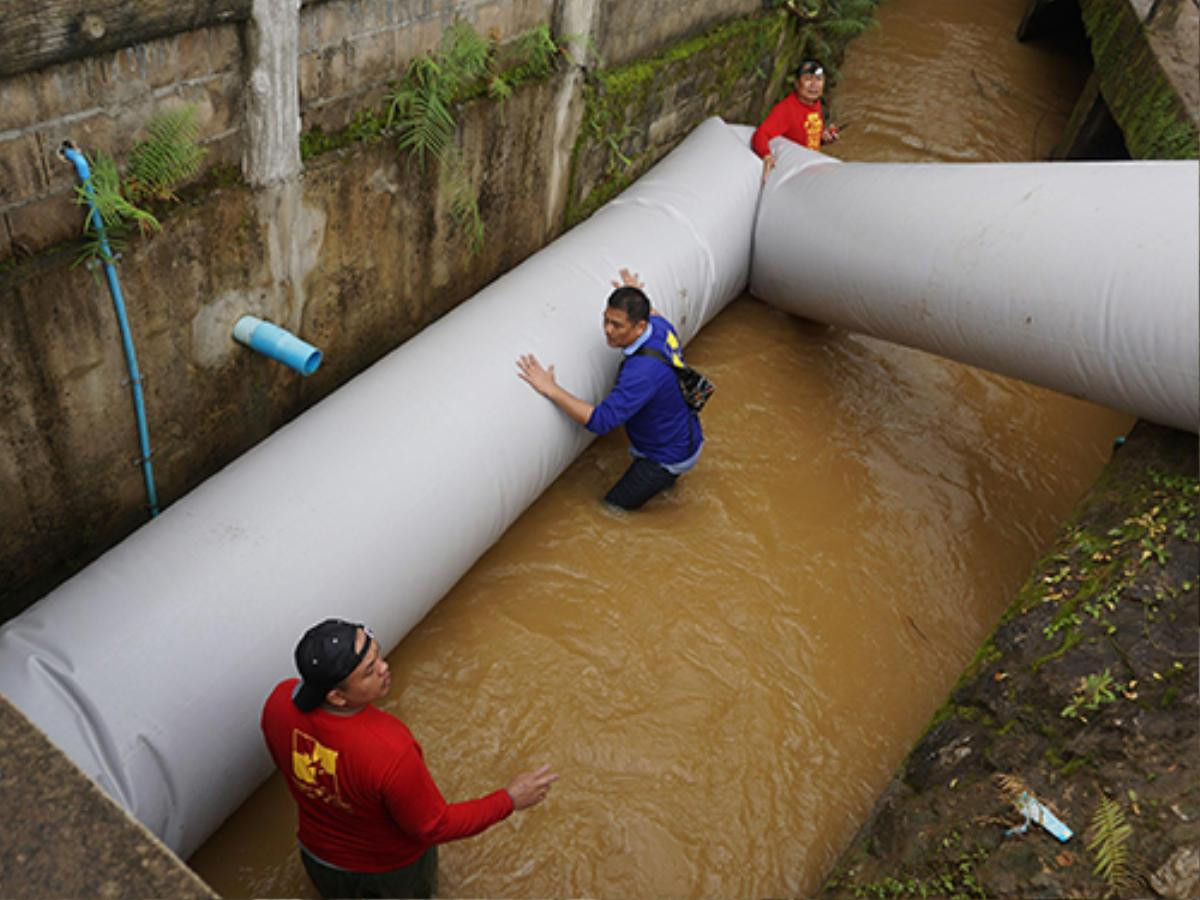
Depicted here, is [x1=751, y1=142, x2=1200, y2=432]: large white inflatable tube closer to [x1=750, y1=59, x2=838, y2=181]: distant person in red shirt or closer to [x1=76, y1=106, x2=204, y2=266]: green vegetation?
[x1=750, y1=59, x2=838, y2=181]: distant person in red shirt

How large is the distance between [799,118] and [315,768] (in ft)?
15.1

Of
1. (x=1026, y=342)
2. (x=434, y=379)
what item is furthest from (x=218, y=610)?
(x=1026, y=342)

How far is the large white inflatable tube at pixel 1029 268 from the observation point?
3.30m

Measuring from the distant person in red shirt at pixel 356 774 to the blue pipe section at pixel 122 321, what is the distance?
1204mm

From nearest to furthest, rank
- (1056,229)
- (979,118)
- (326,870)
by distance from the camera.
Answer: (326,870), (1056,229), (979,118)

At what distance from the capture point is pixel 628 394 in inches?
144

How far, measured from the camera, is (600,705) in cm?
346

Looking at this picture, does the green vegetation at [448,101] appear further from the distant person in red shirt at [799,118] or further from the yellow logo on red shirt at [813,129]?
the yellow logo on red shirt at [813,129]

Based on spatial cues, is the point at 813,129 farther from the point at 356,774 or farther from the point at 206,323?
the point at 356,774

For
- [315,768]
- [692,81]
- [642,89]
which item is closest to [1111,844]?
[315,768]

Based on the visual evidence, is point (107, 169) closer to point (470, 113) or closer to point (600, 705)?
point (470, 113)

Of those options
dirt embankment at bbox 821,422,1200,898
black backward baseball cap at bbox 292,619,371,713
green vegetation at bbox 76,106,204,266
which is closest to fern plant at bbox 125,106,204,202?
green vegetation at bbox 76,106,204,266

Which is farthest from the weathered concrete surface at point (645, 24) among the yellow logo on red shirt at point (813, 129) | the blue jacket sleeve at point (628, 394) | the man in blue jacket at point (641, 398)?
the blue jacket sleeve at point (628, 394)

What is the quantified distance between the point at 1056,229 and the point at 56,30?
11.3ft
